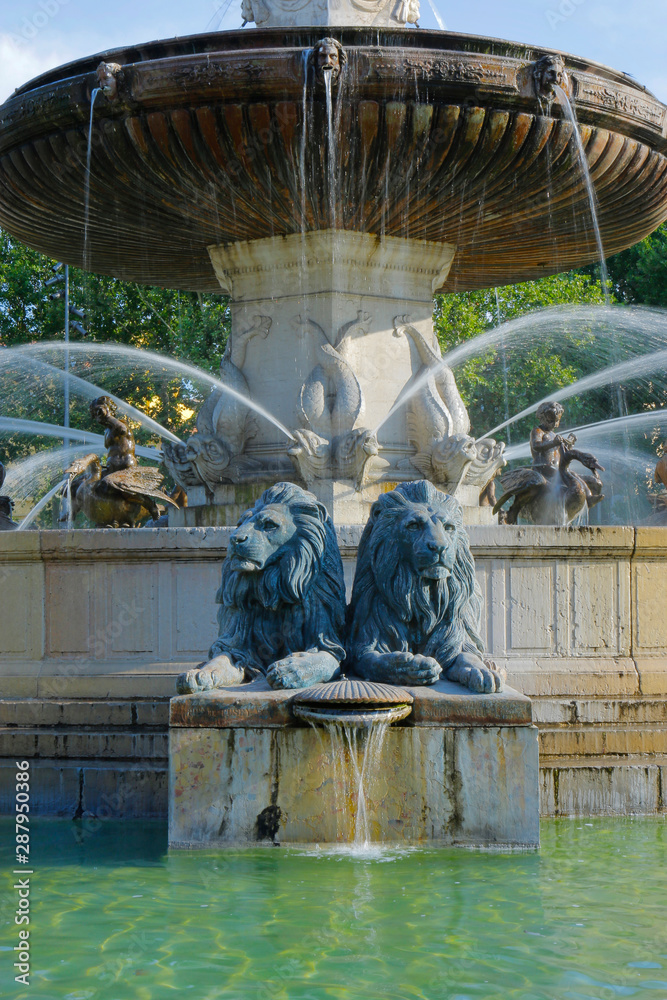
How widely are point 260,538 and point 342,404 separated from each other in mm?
3258

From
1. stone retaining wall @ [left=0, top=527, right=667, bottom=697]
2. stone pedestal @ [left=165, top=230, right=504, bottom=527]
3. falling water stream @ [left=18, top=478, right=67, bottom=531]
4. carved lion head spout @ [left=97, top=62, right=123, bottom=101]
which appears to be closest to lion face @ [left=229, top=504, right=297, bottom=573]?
stone retaining wall @ [left=0, top=527, right=667, bottom=697]

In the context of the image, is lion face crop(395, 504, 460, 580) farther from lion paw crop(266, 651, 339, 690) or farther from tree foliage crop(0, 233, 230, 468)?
tree foliage crop(0, 233, 230, 468)

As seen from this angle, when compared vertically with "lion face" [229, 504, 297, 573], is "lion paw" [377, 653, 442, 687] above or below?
below

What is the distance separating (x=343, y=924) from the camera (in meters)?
4.00

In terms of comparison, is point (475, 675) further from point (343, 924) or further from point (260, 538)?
point (343, 924)

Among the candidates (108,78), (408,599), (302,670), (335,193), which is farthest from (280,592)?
(108,78)

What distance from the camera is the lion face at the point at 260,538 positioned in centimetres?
511

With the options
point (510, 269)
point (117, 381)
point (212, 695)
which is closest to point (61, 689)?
point (212, 695)

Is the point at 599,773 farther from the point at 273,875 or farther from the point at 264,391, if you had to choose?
the point at 264,391

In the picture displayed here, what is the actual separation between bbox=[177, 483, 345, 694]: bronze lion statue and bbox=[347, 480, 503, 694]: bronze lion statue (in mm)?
137

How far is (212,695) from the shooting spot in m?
4.84

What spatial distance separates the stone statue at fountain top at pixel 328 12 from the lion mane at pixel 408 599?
204 inches

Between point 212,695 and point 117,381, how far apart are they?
17.0m

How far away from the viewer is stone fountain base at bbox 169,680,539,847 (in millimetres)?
4781
